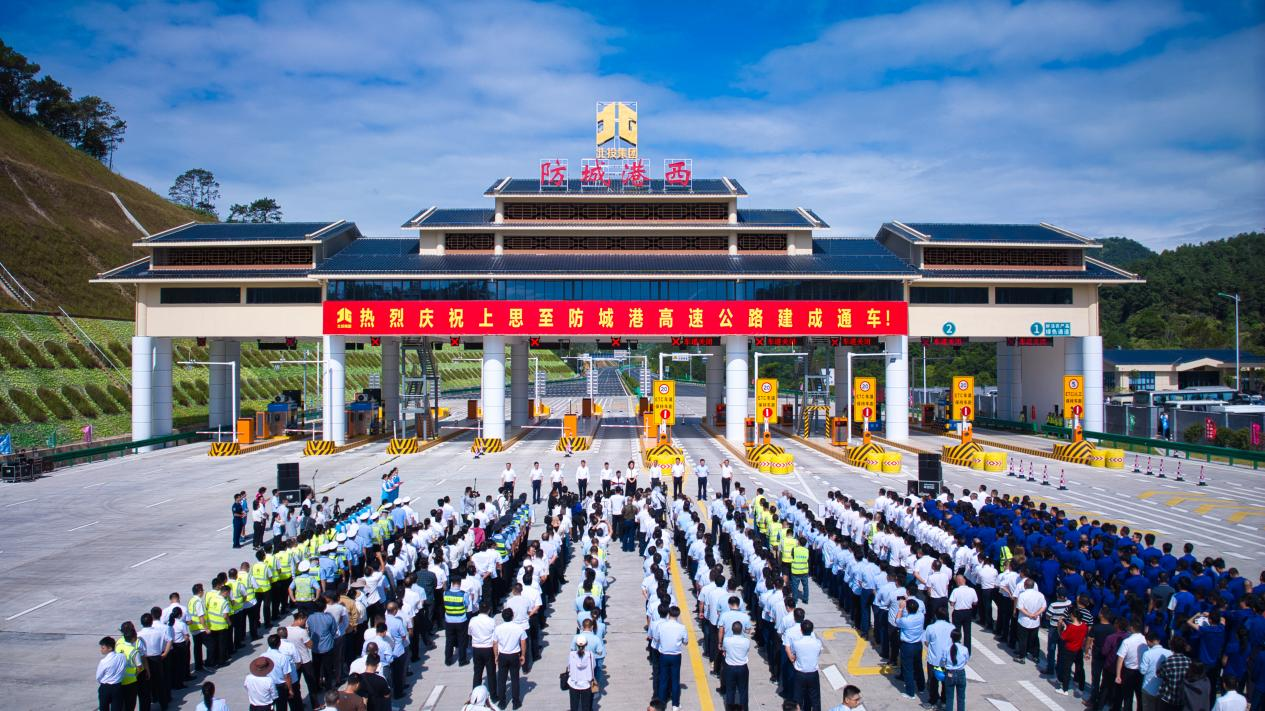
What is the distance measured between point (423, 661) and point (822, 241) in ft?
145

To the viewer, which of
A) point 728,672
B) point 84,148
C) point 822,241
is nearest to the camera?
point 728,672

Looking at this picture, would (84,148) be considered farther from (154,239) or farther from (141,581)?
(141,581)

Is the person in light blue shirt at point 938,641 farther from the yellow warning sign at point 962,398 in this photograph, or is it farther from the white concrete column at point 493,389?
the white concrete column at point 493,389

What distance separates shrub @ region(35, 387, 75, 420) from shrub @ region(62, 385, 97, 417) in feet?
2.12

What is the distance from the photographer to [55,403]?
49.7 metres

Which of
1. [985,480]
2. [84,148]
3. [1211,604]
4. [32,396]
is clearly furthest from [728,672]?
[84,148]

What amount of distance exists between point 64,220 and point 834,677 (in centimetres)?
9941

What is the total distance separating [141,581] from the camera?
1706cm

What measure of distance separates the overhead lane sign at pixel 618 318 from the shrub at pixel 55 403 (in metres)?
18.6

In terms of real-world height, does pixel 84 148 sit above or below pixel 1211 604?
above

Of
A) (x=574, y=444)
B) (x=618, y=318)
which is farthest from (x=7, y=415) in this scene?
(x=618, y=318)

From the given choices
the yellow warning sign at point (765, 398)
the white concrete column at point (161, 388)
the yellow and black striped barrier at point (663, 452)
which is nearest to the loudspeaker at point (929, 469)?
the yellow and black striped barrier at point (663, 452)

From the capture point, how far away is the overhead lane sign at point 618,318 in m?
44.3

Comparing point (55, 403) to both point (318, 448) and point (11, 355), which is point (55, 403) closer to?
point (11, 355)
